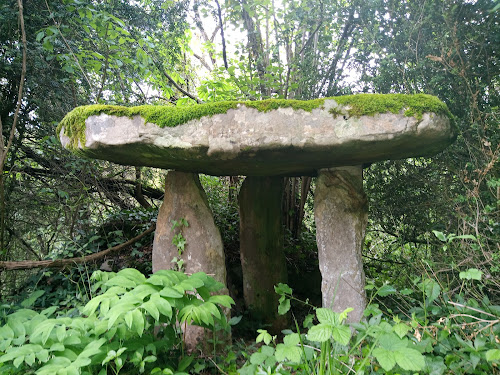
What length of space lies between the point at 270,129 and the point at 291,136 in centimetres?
15

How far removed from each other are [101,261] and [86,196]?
0.91 meters

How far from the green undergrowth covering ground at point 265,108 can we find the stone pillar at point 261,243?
149 cm

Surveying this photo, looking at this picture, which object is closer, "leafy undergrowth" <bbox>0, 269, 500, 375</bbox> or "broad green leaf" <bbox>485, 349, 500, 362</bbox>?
"broad green leaf" <bbox>485, 349, 500, 362</bbox>

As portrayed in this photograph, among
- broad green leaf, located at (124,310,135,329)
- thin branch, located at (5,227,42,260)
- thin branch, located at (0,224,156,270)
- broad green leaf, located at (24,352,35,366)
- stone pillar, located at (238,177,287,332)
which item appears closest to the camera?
broad green leaf, located at (124,310,135,329)

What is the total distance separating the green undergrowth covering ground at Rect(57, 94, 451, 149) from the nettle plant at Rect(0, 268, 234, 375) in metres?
1.09

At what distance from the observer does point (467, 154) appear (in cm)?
306

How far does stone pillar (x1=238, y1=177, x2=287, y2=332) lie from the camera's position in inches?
149

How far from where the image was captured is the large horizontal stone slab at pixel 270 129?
226 cm

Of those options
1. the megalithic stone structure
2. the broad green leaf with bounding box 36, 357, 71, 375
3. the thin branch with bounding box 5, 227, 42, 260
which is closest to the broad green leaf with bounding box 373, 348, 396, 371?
the megalithic stone structure

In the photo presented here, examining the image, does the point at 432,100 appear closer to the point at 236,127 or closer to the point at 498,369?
the point at 236,127

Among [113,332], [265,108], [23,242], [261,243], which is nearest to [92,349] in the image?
[113,332]

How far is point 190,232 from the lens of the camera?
3.05 meters

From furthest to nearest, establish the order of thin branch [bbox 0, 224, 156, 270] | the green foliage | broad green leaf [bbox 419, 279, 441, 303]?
thin branch [bbox 0, 224, 156, 270], the green foliage, broad green leaf [bbox 419, 279, 441, 303]

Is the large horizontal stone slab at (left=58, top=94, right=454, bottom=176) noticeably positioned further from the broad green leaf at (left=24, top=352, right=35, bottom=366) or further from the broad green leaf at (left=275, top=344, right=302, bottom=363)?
the broad green leaf at (left=24, top=352, right=35, bottom=366)
